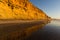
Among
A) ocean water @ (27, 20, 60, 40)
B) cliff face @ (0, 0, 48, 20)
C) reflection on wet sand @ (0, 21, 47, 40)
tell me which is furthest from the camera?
cliff face @ (0, 0, 48, 20)

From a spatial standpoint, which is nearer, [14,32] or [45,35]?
[14,32]

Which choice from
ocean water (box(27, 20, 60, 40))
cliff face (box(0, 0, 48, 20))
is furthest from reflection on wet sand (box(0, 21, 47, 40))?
cliff face (box(0, 0, 48, 20))

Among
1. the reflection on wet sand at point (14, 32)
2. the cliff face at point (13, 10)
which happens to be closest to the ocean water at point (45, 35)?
the reflection on wet sand at point (14, 32)

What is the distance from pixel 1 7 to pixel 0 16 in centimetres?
639

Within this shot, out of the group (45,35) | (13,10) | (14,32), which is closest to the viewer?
(14,32)

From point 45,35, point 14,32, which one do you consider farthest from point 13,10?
point 14,32

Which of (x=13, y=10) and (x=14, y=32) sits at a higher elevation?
(x=13, y=10)

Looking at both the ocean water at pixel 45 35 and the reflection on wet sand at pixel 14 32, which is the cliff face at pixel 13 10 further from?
the reflection on wet sand at pixel 14 32

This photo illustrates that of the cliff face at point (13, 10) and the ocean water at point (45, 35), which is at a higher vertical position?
the cliff face at point (13, 10)

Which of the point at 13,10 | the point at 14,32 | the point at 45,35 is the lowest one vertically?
the point at 45,35

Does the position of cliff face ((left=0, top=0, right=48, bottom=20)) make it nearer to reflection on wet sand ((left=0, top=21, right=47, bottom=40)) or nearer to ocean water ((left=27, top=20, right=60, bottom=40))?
ocean water ((left=27, top=20, right=60, bottom=40))

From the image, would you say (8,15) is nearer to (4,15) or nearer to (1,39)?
(4,15)

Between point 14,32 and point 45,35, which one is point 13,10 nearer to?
point 45,35

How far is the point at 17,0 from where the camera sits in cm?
9588
